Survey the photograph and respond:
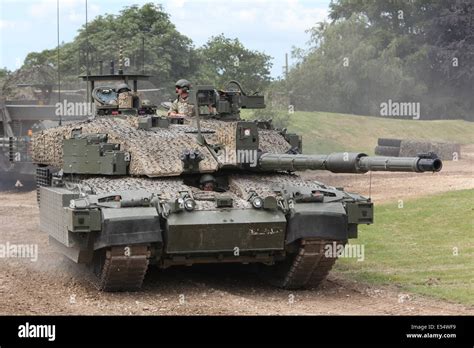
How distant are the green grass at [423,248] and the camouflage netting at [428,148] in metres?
11.5

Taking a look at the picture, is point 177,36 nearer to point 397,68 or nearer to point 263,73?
point 263,73

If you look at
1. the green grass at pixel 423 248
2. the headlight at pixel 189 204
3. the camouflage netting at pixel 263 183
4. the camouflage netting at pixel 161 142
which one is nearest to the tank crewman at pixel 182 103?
the camouflage netting at pixel 161 142

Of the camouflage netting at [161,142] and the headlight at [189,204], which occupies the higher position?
the camouflage netting at [161,142]

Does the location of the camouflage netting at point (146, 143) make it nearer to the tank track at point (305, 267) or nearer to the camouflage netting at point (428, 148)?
the tank track at point (305, 267)

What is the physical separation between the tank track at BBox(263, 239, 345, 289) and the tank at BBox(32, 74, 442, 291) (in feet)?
0.05

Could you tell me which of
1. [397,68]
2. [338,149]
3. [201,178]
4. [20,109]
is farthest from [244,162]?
[397,68]

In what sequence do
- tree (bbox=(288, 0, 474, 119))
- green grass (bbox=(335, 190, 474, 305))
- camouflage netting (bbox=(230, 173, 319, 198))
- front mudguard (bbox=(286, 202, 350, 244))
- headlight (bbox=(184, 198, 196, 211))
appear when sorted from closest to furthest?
1. headlight (bbox=(184, 198, 196, 211))
2. front mudguard (bbox=(286, 202, 350, 244))
3. camouflage netting (bbox=(230, 173, 319, 198))
4. green grass (bbox=(335, 190, 474, 305))
5. tree (bbox=(288, 0, 474, 119))

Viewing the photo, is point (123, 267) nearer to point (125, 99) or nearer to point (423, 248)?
point (125, 99)

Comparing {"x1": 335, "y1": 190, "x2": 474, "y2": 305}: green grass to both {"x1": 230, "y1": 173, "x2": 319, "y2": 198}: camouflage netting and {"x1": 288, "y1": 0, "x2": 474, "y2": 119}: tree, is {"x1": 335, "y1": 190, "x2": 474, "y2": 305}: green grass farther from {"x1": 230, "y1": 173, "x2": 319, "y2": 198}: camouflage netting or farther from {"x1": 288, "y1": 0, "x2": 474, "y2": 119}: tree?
{"x1": 288, "y1": 0, "x2": 474, "y2": 119}: tree

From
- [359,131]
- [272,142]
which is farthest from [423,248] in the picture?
[359,131]

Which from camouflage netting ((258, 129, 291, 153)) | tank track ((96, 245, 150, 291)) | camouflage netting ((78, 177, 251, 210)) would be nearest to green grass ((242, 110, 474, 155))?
camouflage netting ((258, 129, 291, 153))

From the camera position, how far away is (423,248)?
19172 millimetres

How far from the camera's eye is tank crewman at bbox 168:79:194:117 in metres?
17.4

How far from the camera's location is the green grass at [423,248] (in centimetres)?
1598
